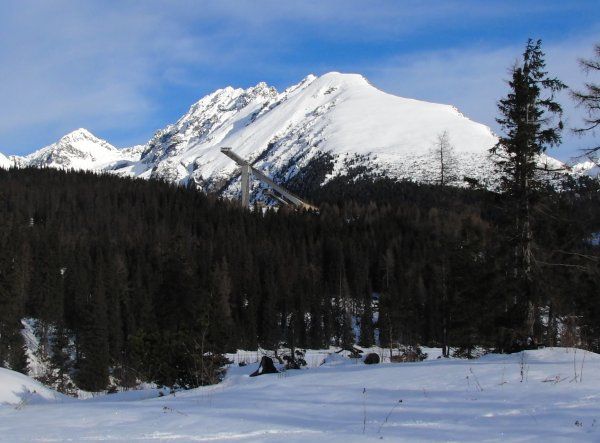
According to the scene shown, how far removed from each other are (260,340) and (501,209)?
64.4 metres

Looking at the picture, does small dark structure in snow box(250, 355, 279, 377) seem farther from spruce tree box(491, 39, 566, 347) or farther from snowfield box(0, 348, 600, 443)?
spruce tree box(491, 39, 566, 347)

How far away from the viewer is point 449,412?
677 cm

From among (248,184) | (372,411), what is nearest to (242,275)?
(248,184)

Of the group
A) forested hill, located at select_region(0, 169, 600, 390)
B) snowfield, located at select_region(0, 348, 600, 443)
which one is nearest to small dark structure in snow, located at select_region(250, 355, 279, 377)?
forested hill, located at select_region(0, 169, 600, 390)

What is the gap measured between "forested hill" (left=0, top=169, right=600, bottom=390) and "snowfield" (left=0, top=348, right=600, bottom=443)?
4297mm

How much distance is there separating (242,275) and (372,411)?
83.2 metres

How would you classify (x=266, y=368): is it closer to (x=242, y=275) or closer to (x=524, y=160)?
(x=524, y=160)

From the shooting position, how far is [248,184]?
144250 mm

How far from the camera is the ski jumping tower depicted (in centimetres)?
13762

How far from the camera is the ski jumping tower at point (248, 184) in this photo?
5418 inches

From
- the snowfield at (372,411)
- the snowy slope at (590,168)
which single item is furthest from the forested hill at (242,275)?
the snowfield at (372,411)

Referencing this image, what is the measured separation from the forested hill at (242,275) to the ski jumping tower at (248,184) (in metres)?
7.18

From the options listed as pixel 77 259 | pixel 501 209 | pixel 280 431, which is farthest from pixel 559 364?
pixel 77 259

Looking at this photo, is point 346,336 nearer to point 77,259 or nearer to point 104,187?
point 77,259
